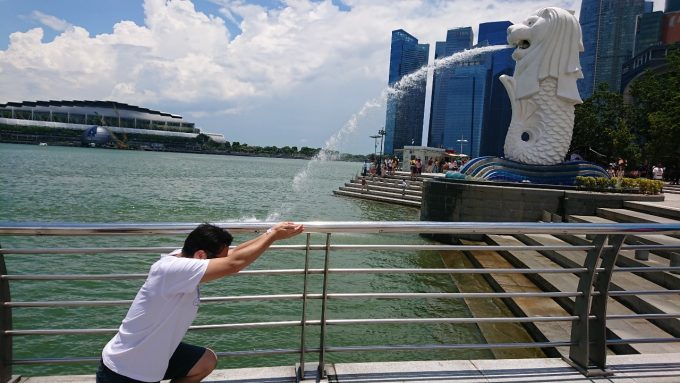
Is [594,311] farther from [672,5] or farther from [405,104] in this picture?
[672,5]

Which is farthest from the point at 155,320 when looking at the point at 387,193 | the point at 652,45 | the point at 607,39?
the point at 607,39

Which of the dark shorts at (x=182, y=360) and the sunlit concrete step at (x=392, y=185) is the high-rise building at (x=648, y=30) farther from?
the dark shorts at (x=182, y=360)

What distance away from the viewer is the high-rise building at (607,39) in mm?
95938

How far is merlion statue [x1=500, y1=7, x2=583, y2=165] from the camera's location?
16.4m

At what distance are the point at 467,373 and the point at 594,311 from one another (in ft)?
3.31

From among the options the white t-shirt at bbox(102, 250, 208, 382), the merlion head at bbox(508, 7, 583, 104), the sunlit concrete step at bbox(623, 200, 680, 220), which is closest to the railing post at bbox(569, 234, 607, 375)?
the white t-shirt at bbox(102, 250, 208, 382)

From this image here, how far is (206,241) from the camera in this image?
2.24 meters

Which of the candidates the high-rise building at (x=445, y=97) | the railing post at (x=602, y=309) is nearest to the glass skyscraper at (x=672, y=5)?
the high-rise building at (x=445, y=97)

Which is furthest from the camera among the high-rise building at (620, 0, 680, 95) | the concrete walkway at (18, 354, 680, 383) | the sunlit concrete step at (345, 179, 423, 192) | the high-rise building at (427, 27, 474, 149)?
the high-rise building at (427, 27, 474, 149)

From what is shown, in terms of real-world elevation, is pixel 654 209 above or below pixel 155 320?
above

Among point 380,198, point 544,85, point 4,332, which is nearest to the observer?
point 4,332

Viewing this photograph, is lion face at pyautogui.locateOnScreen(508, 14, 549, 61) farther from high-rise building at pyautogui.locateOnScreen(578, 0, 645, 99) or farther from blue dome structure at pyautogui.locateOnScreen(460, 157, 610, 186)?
high-rise building at pyautogui.locateOnScreen(578, 0, 645, 99)

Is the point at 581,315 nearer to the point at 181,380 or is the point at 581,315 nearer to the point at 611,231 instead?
the point at 611,231

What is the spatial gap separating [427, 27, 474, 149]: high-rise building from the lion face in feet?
149
